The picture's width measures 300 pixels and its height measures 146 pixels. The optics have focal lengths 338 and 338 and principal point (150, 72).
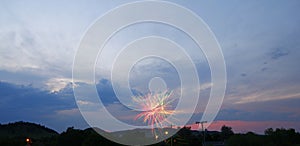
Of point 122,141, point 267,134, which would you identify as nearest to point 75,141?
point 122,141

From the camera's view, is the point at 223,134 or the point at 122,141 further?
the point at 223,134

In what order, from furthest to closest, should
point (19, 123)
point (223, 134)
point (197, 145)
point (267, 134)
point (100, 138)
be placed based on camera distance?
point (19, 123) < point (223, 134) < point (197, 145) < point (267, 134) < point (100, 138)

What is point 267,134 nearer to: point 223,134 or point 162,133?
point 162,133

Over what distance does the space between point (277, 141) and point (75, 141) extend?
35472 millimetres

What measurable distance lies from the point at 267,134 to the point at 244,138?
8.11 m

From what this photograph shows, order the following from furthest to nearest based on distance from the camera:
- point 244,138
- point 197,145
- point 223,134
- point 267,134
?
point 223,134
point 197,145
point 267,134
point 244,138

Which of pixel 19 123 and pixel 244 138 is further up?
pixel 19 123

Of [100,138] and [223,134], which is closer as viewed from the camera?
[100,138]

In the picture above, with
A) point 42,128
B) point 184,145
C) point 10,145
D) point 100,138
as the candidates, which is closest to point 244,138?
point 184,145

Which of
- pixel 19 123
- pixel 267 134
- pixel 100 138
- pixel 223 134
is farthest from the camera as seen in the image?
pixel 19 123

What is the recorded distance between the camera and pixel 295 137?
211 feet

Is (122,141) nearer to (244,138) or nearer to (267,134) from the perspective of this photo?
(244,138)

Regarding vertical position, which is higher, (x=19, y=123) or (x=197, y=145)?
(x=19, y=123)

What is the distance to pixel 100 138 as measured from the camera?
51.3 meters
